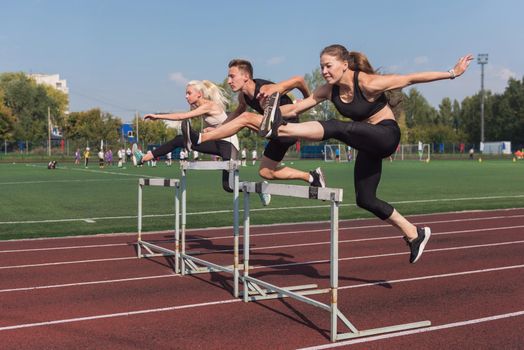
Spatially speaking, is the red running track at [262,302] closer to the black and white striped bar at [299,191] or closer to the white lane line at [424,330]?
the white lane line at [424,330]

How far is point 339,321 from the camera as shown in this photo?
5.03 meters

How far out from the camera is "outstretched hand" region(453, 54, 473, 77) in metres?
5.23

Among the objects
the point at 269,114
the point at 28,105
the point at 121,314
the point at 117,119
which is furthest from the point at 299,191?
the point at 28,105

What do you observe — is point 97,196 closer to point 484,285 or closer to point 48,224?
point 48,224

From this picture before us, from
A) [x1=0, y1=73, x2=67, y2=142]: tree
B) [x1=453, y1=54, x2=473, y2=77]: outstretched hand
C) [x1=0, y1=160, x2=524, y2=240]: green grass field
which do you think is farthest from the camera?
[x1=0, y1=73, x2=67, y2=142]: tree

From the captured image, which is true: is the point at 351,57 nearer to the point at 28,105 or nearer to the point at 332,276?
the point at 332,276

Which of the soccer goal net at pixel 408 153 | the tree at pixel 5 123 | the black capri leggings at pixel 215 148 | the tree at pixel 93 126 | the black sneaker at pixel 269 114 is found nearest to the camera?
the black sneaker at pixel 269 114

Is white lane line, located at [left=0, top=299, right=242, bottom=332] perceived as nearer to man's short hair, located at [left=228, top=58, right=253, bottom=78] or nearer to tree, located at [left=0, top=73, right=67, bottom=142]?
man's short hair, located at [left=228, top=58, right=253, bottom=78]

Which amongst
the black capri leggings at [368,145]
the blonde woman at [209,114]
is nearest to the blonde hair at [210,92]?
the blonde woman at [209,114]

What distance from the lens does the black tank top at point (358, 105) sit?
5309 mm

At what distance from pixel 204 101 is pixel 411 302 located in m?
3.97

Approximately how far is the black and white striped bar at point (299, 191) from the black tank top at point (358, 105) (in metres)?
0.99

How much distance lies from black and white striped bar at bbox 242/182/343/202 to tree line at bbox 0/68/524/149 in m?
70.1

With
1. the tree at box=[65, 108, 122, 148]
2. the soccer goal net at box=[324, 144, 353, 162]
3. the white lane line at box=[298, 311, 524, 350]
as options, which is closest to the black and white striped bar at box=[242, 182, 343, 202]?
the white lane line at box=[298, 311, 524, 350]
